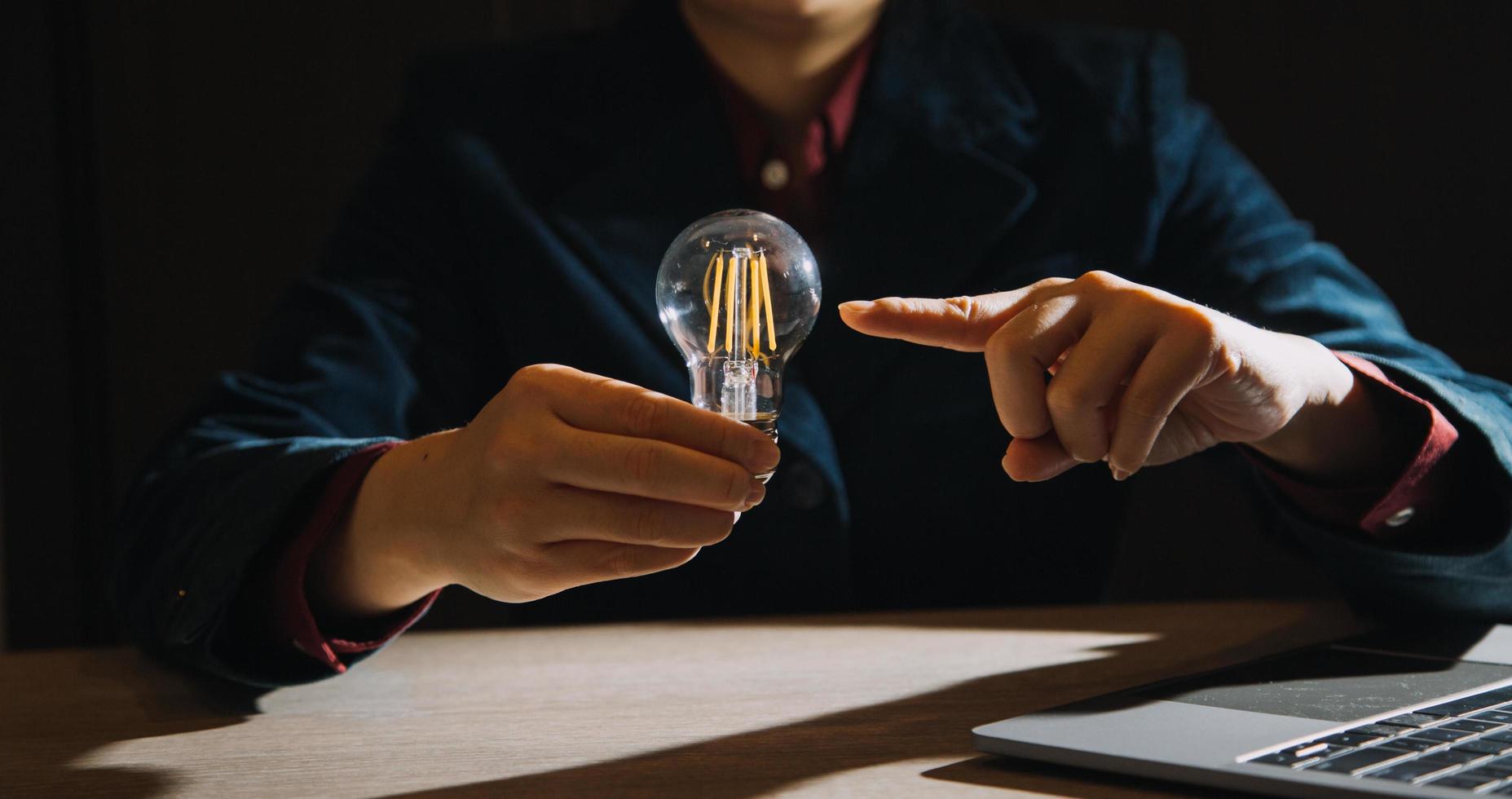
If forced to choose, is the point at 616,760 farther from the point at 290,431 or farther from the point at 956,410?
the point at 956,410

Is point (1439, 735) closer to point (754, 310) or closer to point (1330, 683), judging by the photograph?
point (1330, 683)

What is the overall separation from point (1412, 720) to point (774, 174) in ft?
1.91

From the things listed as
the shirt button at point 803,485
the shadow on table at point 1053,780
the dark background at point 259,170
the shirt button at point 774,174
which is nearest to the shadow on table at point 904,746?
the shadow on table at point 1053,780

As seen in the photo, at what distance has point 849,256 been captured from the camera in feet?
2.99

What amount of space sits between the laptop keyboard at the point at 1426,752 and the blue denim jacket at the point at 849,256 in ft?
1.33

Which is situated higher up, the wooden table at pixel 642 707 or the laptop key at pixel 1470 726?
the laptop key at pixel 1470 726

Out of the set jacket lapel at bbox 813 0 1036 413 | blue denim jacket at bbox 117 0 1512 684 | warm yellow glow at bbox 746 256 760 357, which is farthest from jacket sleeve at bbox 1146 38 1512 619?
warm yellow glow at bbox 746 256 760 357

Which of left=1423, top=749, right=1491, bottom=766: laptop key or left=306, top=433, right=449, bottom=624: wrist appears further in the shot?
left=306, top=433, right=449, bottom=624: wrist

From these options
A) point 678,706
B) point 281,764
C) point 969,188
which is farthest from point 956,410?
point 281,764

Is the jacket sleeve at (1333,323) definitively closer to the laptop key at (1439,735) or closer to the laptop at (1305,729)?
the laptop at (1305,729)

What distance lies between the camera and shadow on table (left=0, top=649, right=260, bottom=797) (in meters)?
0.48

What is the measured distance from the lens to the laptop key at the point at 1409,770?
38 cm

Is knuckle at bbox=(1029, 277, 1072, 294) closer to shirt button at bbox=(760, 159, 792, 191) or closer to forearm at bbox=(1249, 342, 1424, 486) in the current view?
forearm at bbox=(1249, 342, 1424, 486)

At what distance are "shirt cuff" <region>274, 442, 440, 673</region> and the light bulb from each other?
0.16 meters
